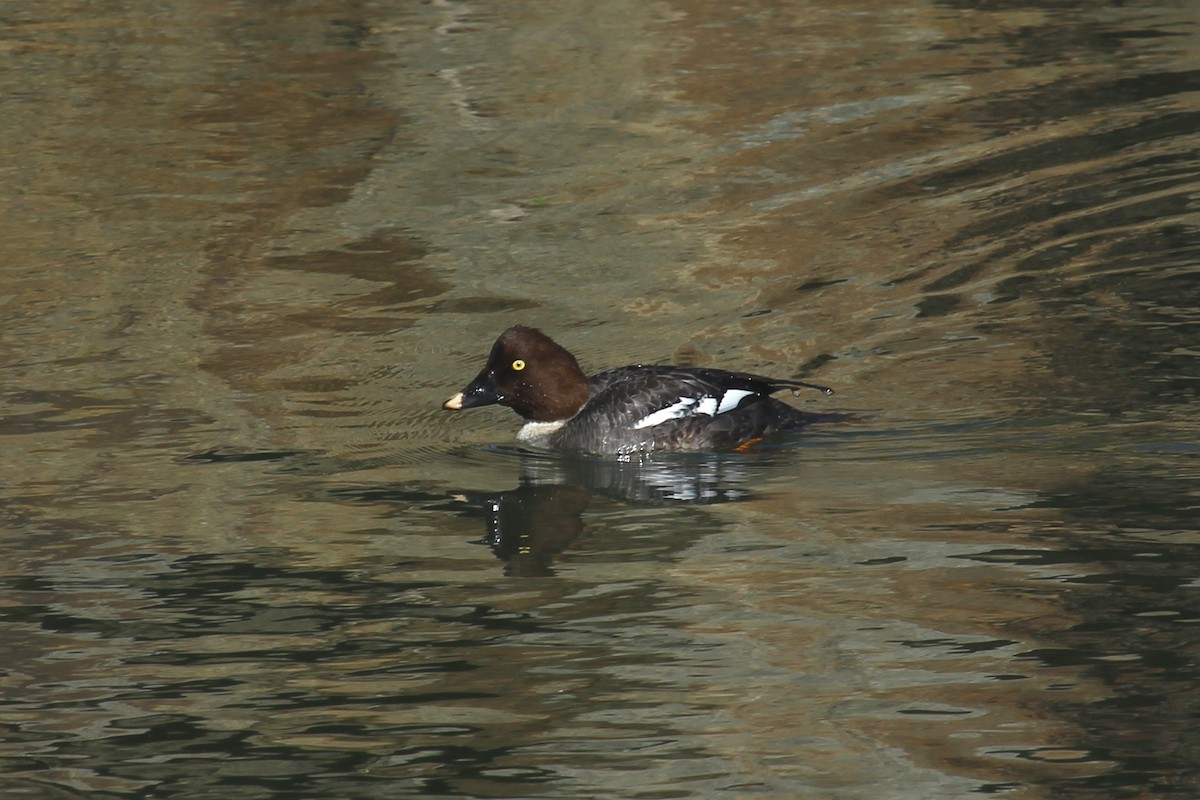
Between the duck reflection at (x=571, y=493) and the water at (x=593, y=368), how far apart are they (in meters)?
0.04

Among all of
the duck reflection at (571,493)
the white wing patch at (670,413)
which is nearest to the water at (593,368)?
the duck reflection at (571,493)

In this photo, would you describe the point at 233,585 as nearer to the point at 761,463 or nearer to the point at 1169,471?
the point at 761,463

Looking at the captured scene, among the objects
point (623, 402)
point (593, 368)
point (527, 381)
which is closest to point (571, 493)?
point (623, 402)

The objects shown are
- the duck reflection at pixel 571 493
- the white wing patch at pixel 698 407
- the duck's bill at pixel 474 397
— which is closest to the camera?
the duck reflection at pixel 571 493

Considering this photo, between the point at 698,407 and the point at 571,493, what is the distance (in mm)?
852

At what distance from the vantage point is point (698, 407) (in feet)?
30.6

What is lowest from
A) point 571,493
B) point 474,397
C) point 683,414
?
point 571,493

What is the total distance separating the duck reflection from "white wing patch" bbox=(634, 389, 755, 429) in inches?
8.5

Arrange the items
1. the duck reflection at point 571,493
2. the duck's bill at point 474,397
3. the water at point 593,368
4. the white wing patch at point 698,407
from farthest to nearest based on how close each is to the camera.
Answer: the duck's bill at point 474,397, the white wing patch at point 698,407, the duck reflection at point 571,493, the water at point 593,368

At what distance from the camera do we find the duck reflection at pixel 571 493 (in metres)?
7.91

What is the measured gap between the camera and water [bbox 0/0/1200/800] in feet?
19.5

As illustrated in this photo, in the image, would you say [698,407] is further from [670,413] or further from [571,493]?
[571,493]

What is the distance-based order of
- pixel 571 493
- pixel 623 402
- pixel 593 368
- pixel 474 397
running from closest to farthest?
pixel 571 493
pixel 623 402
pixel 474 397
pixel 593 368

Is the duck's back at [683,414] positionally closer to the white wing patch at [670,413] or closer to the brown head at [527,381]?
the white wing patch at [670,413]
